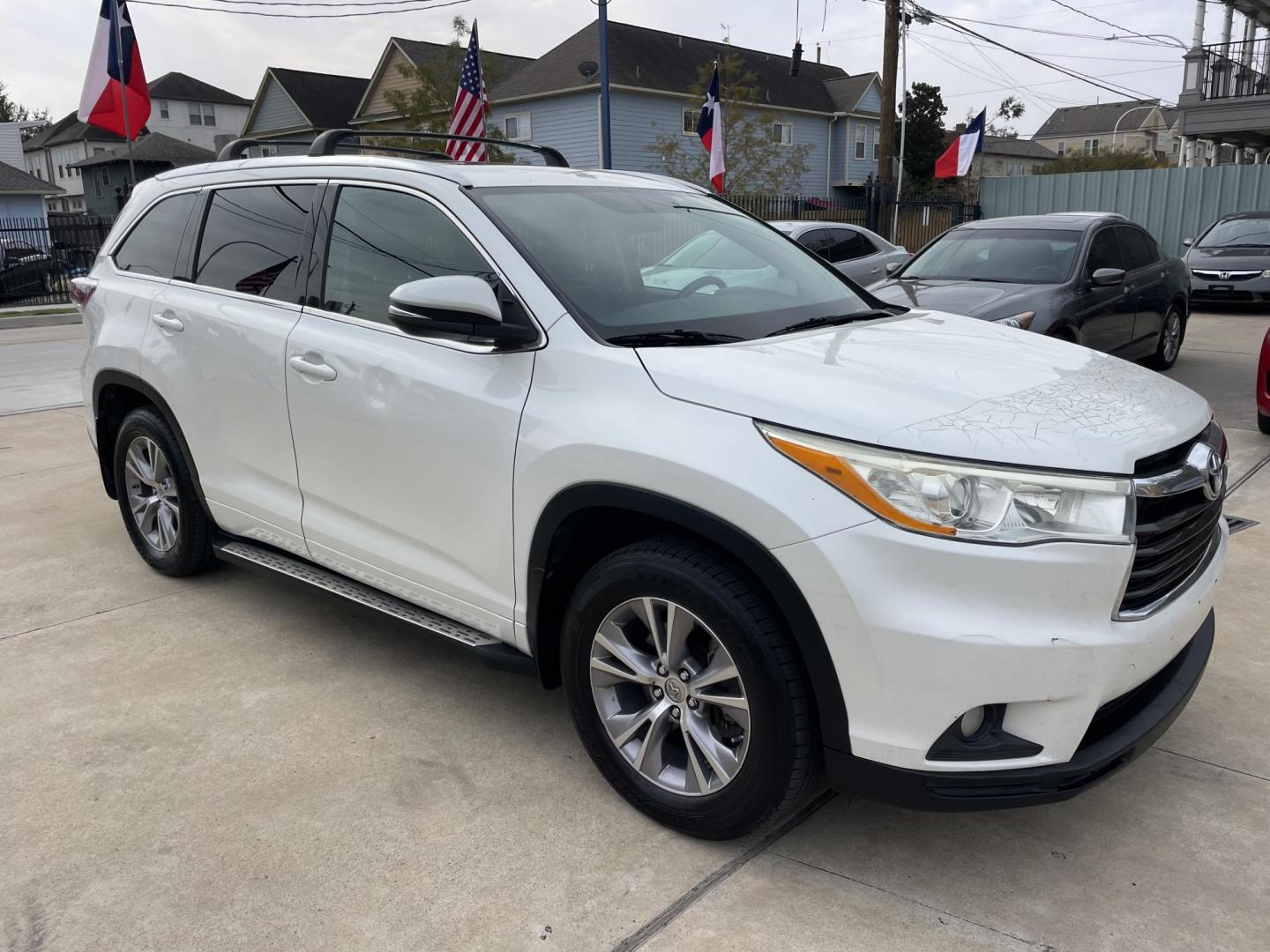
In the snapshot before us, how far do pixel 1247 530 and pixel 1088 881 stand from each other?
3.54 meters

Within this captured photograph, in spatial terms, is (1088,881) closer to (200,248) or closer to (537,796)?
(537,796)

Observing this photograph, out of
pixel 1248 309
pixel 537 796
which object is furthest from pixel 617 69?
pixel 537 796

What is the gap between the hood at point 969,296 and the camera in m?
7.68

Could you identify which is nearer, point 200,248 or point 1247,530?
point 200,248

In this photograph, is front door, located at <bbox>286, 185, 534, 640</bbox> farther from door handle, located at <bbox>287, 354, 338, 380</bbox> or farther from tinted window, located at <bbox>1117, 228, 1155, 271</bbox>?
tinted window, located at <bbox>1117, 228, 1155, 271</bbox>

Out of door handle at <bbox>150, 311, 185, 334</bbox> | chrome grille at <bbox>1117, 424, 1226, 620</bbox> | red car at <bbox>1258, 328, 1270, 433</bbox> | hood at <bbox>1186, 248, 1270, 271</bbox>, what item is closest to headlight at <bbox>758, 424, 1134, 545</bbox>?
chrome grille at <bbox>1117, 424, 1226, 620</bbox>

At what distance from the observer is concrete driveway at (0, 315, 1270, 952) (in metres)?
2.53

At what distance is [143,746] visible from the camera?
3.38 metres

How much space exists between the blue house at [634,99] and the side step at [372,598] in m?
29.0

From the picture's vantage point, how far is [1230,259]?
50.4 ft

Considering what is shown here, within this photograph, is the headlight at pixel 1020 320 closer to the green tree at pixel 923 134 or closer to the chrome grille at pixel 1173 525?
the chrome grille at pixel 1173 525

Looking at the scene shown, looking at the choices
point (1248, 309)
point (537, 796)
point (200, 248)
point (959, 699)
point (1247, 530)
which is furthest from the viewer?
point (1248, 309)

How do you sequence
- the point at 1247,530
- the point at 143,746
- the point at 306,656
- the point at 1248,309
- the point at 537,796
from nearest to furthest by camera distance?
the point at 537,796 < the point at 143,746 < the point at 306,656 < the point at 1247,530 < the point at 1248,309

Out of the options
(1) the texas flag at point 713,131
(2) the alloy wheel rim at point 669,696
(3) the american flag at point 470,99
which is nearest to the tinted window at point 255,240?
(2) the alloy wheel rim at point 669,696
